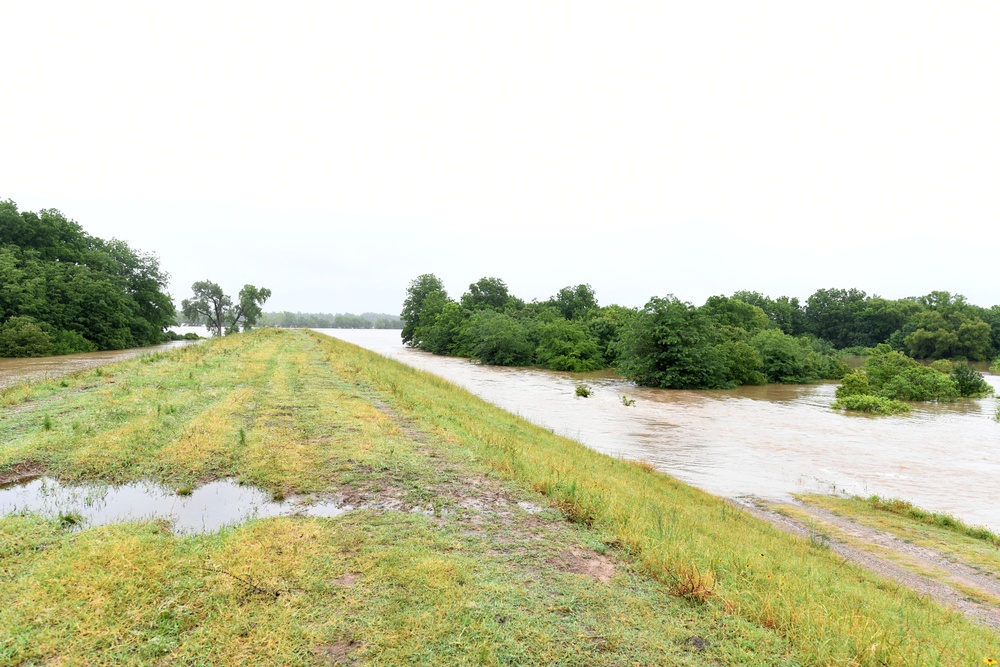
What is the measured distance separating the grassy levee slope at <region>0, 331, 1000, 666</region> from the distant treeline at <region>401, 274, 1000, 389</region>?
105 ft

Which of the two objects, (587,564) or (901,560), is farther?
(901,560)

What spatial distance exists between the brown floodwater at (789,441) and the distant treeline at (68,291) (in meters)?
44.8

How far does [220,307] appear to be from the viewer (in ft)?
338

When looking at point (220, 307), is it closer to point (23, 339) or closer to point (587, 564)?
point (23, 339)

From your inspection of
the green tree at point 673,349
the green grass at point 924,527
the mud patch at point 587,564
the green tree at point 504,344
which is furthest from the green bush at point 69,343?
the green grass at point 924,527

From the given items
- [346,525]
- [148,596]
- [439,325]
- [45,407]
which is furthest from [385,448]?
[439,325]

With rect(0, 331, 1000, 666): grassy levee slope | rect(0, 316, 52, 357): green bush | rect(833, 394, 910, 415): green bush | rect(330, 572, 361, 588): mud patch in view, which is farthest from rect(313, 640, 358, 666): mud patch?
rect(0, 316, 52, 357): green bush

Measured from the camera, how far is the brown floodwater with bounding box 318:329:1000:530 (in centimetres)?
1380

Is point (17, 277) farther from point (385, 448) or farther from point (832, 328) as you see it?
point (832, 328)

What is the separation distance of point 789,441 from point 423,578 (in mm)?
20329

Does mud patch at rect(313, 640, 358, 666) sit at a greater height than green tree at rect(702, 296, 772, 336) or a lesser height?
lesser

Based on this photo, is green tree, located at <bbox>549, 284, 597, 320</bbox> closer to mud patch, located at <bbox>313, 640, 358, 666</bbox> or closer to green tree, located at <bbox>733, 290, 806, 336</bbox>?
green tree, located at <bbox>733, 290, 806, 336</bbox>

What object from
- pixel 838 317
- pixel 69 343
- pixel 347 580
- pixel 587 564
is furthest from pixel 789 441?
pixel 838 317

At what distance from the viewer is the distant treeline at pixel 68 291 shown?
148ft
